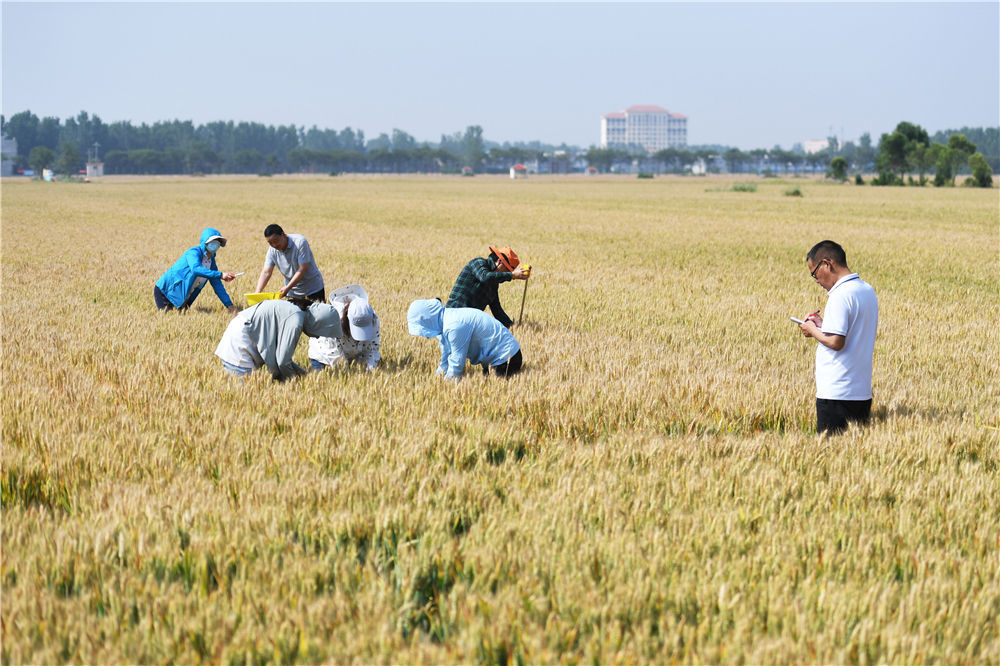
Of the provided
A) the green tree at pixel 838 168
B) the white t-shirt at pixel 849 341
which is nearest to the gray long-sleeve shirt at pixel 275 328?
the white t-shirt at pixel 849 341

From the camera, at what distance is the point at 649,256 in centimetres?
1873

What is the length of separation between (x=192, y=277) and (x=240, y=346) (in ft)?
13.9

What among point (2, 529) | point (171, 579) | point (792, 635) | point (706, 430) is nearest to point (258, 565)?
point (171, 579)

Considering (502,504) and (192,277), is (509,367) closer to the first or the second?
(502,504)

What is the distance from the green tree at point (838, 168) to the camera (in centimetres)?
9538

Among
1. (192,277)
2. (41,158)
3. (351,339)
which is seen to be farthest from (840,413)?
(41,158)

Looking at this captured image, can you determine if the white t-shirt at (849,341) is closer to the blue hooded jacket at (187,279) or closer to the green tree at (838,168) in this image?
the blue hooded jacket at (187,279)

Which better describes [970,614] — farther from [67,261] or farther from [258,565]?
[67,261]

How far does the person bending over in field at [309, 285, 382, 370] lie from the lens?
22.6ft

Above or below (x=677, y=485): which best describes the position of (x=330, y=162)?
above

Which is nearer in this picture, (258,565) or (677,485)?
(258,565)

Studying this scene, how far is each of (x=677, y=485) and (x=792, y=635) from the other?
57.7 inches

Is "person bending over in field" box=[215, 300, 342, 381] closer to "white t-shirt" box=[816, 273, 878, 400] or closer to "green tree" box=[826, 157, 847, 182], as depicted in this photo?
"white t-shirt" box=[816, 273, 878, 400]

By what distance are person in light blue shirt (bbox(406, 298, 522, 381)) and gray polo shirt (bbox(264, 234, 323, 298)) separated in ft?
9.41
